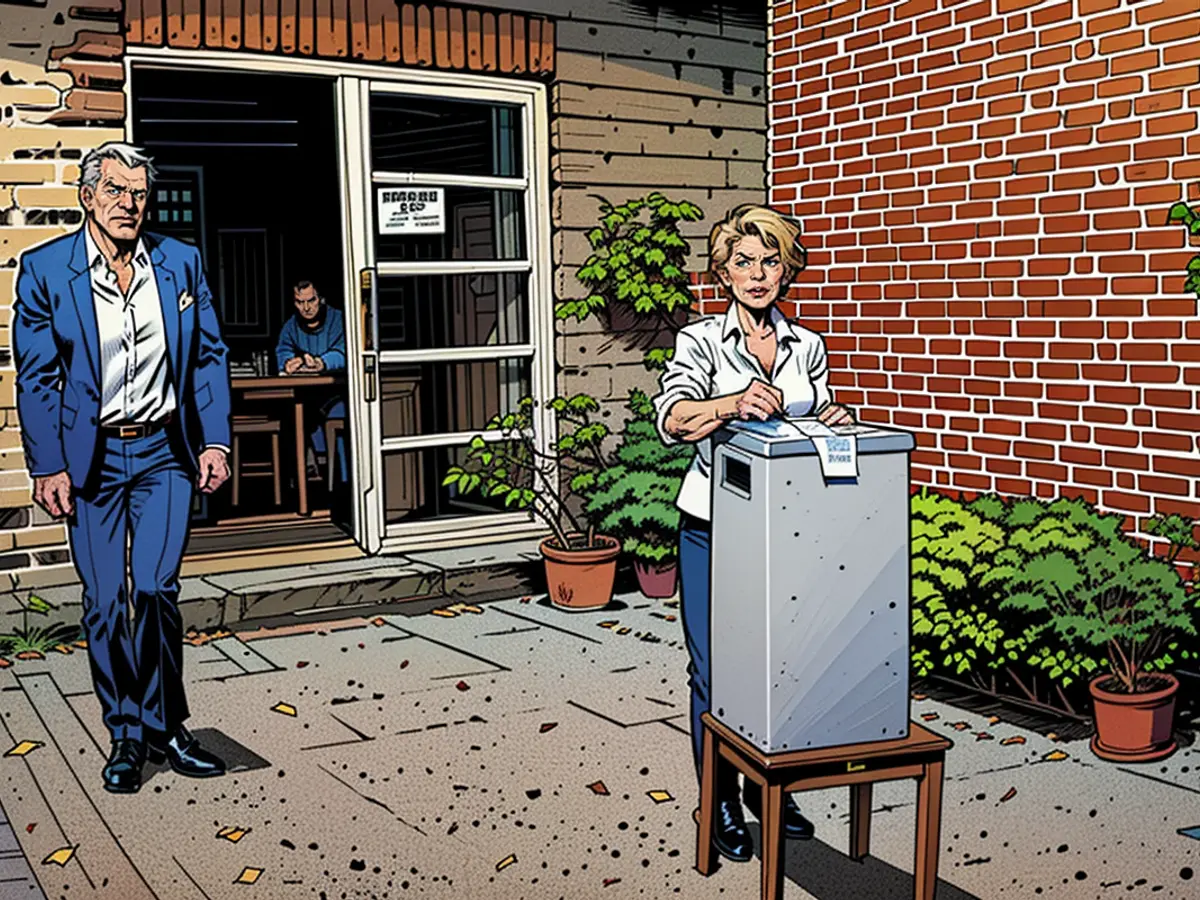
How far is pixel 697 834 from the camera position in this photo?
4230mm

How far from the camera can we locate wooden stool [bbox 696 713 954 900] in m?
3.51

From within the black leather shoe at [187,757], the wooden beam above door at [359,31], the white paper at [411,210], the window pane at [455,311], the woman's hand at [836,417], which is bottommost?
the black leather shoe at [187,757]

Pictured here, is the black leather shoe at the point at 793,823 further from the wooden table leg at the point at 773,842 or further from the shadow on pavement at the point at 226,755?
the shadow on pavement at the point at 226,755

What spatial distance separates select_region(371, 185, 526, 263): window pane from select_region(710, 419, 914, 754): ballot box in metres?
4.47

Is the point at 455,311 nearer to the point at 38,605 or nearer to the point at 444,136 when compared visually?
the point at 444,136

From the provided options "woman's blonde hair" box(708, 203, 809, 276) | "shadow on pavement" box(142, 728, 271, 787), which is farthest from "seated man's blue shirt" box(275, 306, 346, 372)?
"woman's blonde hair" box(708, 203, 809, 276)

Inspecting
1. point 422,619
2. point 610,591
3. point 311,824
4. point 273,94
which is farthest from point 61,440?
point 273,94

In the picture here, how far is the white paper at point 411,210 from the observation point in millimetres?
7652

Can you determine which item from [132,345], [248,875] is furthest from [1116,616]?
[132,345]

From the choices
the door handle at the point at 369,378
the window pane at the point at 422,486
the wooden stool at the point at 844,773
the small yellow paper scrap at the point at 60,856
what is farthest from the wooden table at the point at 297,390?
the wooden stool at the point at 844,773

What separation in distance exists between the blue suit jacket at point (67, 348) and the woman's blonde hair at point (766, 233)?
1827 mm

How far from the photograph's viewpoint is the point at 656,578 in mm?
7598

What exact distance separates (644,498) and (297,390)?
3.05 m

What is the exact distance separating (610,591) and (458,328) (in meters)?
1.66
